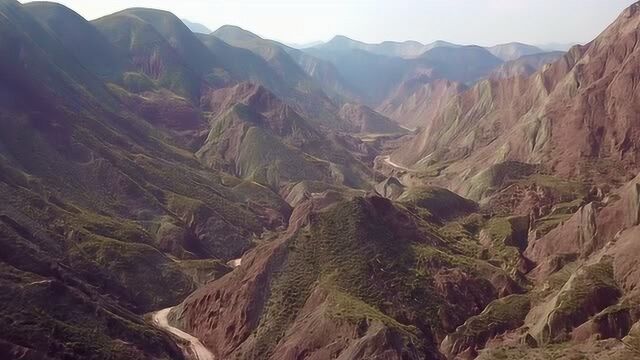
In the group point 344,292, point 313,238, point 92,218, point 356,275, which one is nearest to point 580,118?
point 313,238

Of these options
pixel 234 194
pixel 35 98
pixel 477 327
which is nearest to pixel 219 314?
pixel 477 327

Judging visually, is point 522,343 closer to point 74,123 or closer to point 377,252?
point 377,252

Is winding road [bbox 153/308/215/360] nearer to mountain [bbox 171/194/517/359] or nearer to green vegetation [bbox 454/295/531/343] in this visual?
mountain [bbox 171/194/517/359]

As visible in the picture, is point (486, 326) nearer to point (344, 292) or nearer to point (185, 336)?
point (344, 292)

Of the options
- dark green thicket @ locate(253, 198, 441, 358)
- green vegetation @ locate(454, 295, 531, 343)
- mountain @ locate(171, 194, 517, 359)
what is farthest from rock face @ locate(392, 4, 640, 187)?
green vegetation @ locate(454, 295, 531, 343)

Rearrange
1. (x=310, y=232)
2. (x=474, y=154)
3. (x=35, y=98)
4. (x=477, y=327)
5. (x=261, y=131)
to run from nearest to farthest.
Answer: (x=477, y=327)
(x=310, y=232)
(x=35, y=98)
(x=474, y=154)
(x=261, y=131)

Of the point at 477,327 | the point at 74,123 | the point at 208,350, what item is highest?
the point at 74,123
